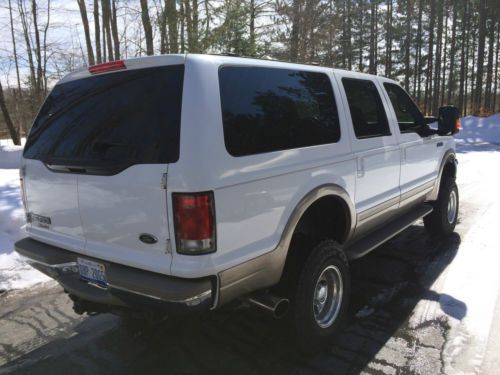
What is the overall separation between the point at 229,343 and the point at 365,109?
7.81 ft

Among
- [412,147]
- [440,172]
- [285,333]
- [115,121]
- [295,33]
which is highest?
[295,33]

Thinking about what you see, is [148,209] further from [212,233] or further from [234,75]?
[234,75]

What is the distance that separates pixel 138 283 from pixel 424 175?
3.75 metres

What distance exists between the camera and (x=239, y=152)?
2365mm

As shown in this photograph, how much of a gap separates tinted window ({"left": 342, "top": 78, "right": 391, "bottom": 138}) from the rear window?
1803mm

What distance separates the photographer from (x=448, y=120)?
5156mm

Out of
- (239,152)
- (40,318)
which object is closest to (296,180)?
(239,152)

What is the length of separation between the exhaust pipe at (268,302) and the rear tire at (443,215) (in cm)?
346

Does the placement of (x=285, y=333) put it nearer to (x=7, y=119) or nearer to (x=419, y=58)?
(x=7, y=119)

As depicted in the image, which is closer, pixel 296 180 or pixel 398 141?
pixel 296 180

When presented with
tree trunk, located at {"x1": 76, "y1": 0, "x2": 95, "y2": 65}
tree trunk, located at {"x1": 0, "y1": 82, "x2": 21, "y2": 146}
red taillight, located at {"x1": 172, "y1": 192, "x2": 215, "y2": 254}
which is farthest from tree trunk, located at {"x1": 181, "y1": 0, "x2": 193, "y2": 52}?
red taillight, located at {"x1": 172, "y1": 192, "x2": 215, "y2": 254}

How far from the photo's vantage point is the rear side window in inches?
95.1

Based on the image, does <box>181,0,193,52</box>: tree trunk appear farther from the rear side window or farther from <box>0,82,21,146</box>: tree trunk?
<box>0,82,21,146</box>: tree trunk

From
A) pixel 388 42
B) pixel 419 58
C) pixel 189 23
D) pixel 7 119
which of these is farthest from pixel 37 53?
pixel 419 58
